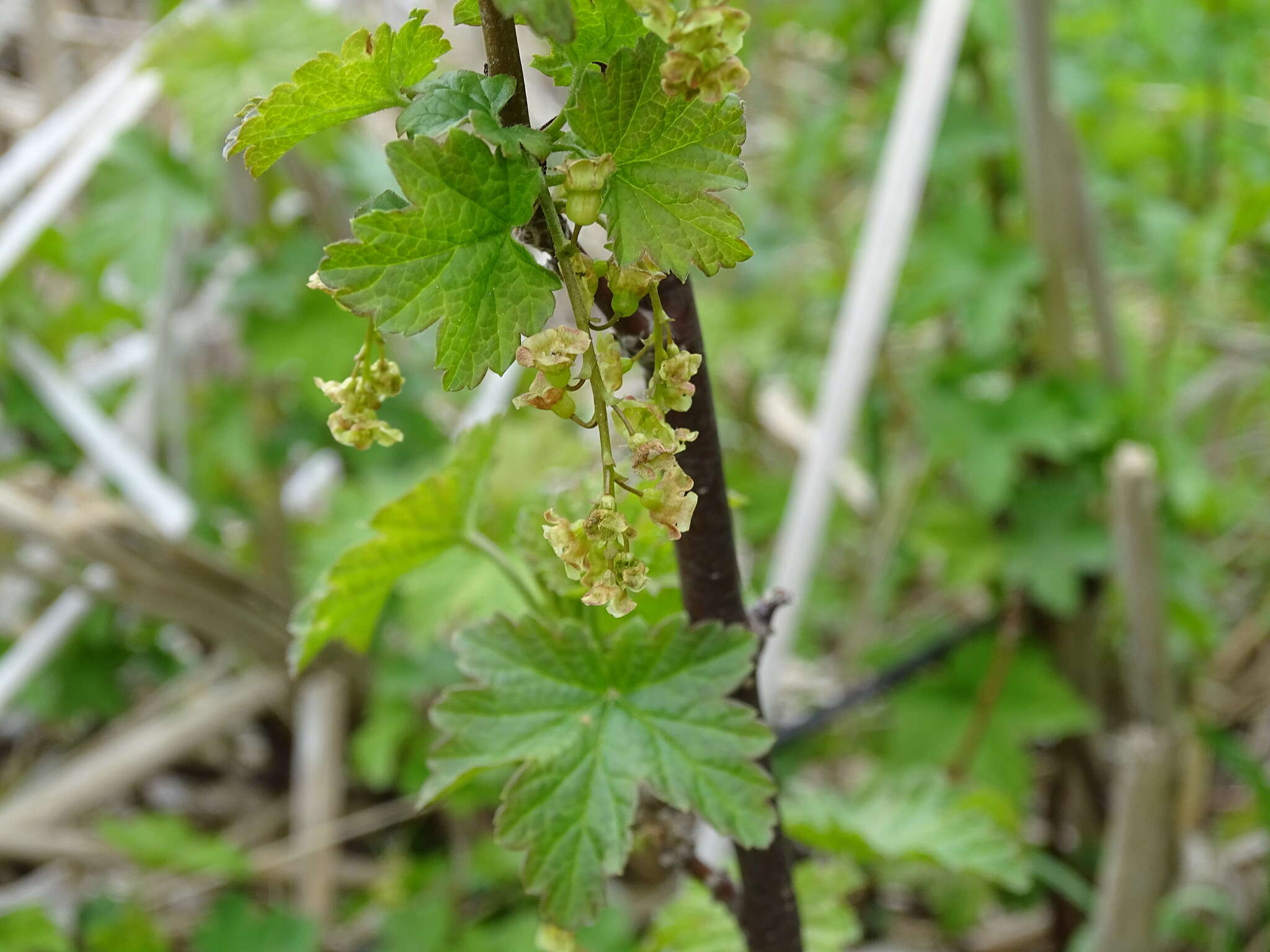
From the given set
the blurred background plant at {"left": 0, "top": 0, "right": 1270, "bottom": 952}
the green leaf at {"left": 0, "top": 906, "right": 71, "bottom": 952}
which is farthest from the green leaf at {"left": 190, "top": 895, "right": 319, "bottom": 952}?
the green leaf at {"left": 0, "top": 906, "right": 71, "bottom": 952}

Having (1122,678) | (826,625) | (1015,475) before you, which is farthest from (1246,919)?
(826,625)

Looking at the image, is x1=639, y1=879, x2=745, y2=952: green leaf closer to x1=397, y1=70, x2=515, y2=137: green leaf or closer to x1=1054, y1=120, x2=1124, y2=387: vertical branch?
x1=397, y1=70, x2=515, y2=137: green leaf

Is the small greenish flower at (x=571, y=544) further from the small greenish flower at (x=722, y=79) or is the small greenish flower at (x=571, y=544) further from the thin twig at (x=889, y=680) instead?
the thin twig at (x=889, y=680)

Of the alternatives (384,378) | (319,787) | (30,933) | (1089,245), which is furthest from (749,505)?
(384,378)

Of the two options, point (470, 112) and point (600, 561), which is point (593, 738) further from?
point (470, 112)

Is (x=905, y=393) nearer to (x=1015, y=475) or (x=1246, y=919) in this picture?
(x=1015, y=475)

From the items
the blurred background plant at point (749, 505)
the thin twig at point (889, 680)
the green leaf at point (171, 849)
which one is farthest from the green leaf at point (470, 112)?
the green leaf at point (171, 849)

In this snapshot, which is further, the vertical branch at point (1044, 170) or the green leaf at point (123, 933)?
the green leaf at point (123, 933)
